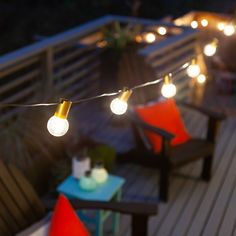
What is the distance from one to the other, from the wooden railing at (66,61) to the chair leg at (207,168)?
2.78 feet

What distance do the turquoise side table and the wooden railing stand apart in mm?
1133

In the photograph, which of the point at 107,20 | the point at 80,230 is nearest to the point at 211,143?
the point at 80,230

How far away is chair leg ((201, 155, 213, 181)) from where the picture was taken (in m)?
4.68

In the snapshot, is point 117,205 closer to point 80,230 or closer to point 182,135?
point 80,230

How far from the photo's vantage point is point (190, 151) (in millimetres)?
4508

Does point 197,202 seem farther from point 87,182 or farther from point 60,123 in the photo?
point 60,123

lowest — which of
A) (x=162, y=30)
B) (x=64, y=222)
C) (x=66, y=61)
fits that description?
(x=64, y=222)

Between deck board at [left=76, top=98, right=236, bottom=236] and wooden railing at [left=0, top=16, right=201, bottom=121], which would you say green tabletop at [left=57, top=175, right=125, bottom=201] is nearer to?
deck board at [left=76, top=98, right=236, bottom=236]

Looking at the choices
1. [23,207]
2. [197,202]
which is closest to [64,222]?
[23,207]

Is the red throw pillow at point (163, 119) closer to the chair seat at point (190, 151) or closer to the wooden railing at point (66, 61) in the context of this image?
the chair seat at point (190, 151)

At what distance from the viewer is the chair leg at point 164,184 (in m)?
4.33

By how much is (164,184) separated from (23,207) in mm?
1500

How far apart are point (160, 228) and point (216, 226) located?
1.45 ft

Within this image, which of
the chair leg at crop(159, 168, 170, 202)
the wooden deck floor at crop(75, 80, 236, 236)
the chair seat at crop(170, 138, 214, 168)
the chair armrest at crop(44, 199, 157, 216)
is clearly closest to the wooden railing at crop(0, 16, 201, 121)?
the wooden deck floor at crop(75, 80, 236, 236)
